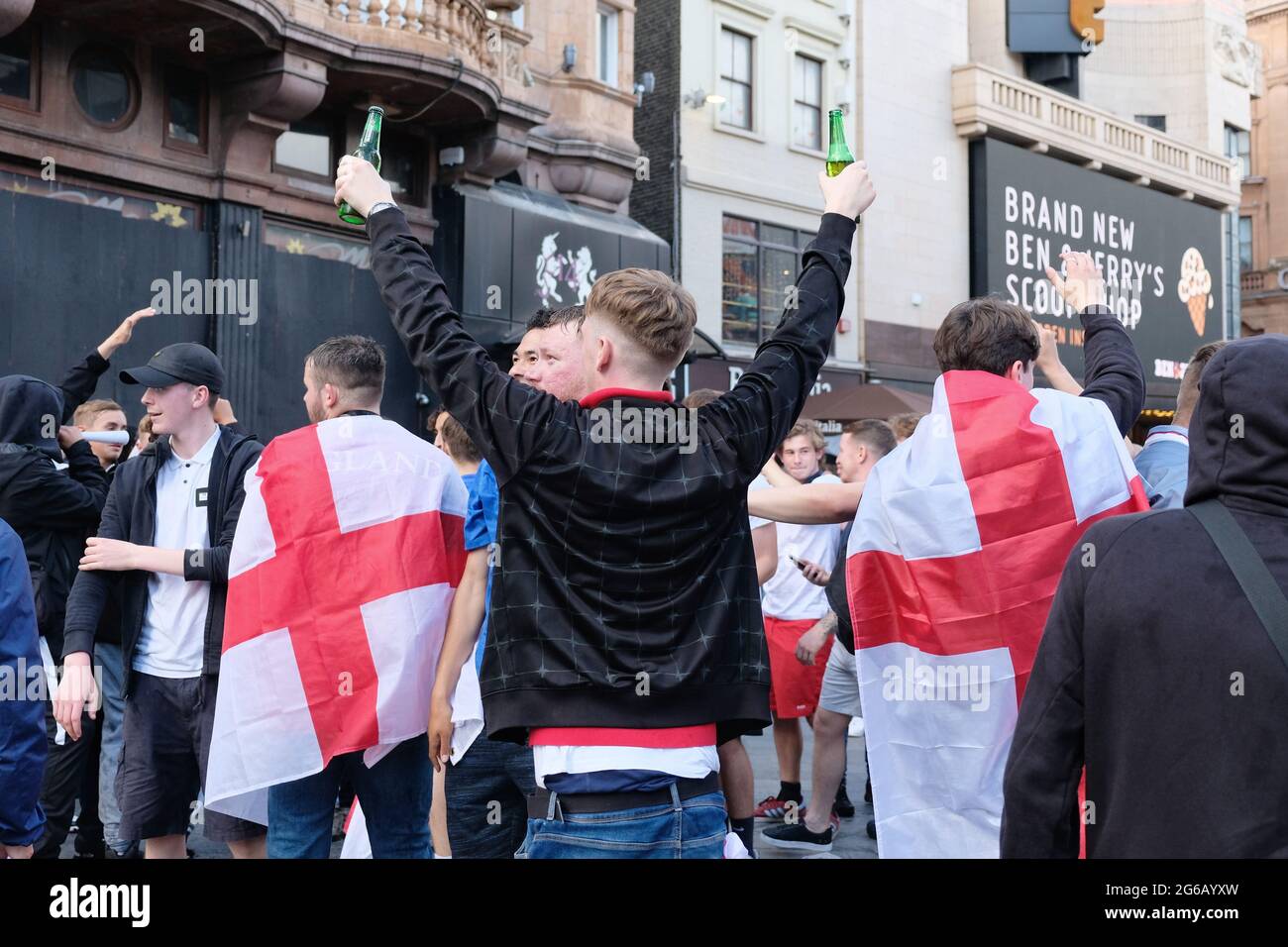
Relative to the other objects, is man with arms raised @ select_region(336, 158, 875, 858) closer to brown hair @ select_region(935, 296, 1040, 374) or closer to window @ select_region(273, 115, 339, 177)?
brown hair @ select_region(935, 296, 1040, 374)

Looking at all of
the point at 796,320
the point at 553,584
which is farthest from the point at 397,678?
the point at 796,320

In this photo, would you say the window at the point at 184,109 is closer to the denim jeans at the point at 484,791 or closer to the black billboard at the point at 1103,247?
the denim jeans at the point at 484,791

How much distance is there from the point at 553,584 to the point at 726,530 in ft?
1.32

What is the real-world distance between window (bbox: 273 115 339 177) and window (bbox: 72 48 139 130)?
1.78 metres

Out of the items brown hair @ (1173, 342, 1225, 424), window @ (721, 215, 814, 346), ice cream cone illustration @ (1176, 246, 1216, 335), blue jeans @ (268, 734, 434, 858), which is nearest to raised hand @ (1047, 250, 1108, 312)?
brown hair @ (1173, 342, 1225, 424)

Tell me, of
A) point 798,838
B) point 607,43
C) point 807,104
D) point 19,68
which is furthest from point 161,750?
point 807,104

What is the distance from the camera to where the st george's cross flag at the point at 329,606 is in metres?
4.01

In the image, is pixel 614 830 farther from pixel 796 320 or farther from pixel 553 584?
pixel 796 320

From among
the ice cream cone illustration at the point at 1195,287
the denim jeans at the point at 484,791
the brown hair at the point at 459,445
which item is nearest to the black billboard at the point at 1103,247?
the ice cream cone illustration at the point at 1195,287

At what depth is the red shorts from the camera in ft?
24.5

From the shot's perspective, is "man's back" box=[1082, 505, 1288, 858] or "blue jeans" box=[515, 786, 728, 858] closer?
"man's back" box=[1082, 505, 1288, 858]

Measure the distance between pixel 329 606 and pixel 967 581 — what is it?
6.44ft

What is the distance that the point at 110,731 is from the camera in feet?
19.6

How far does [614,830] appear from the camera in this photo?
2.66 metres
